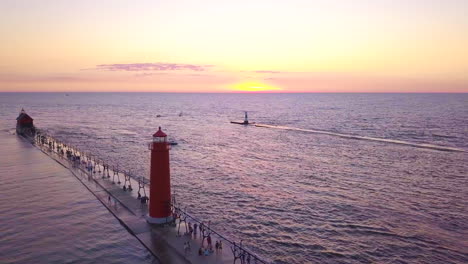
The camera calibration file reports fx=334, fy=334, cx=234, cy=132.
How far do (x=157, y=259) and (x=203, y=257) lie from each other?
2.74 metres

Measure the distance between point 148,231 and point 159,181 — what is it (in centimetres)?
347

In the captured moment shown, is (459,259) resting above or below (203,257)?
below

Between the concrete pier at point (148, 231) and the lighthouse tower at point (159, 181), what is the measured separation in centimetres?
76

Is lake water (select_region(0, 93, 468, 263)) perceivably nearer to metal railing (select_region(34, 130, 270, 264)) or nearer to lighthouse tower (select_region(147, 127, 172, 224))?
metal railing (select_region(34, 130, 270, 264))

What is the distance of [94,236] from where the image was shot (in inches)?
933

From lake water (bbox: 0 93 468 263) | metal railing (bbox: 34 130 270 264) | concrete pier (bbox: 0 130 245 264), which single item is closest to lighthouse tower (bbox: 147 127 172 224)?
concrete pier (bbox: 0 130 245 264)

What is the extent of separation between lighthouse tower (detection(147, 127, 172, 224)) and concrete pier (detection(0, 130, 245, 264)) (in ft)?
2.50

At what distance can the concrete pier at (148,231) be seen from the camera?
19.4 meters

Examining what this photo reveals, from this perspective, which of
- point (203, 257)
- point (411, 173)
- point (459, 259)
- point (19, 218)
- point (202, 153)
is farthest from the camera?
point (202, 153)

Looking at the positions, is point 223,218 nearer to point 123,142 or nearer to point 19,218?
point 19,218

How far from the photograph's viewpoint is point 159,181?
2312 cm

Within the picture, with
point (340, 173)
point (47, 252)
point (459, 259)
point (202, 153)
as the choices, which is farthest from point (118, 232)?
point (202, 153)

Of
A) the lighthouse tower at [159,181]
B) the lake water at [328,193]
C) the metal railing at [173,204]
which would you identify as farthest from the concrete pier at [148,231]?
the lake water at [328,193]

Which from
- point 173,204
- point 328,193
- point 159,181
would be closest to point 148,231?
point 159,181
